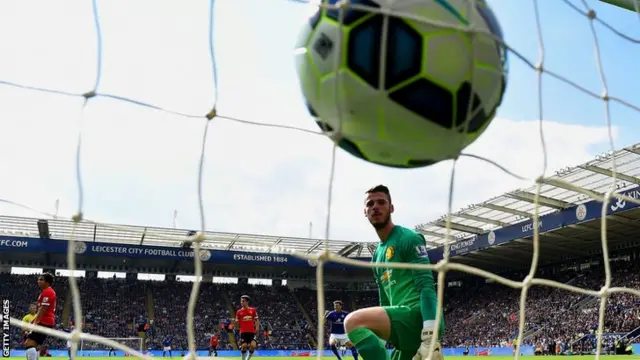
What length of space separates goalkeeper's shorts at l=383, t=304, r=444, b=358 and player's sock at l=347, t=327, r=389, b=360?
0.39ft

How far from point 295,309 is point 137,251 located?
33.7ft

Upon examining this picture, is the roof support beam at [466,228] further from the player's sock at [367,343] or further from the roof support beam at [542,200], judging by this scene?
the player's sock at [367,343]

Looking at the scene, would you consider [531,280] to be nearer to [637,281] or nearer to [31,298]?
[637,281]

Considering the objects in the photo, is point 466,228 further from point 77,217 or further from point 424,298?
point 77,217

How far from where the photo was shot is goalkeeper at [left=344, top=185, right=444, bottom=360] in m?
3.35

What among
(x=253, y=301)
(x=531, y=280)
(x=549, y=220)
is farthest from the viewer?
(x=253, y=301)

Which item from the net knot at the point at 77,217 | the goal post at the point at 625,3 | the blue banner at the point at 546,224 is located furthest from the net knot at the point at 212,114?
the blue banner at the point at 546,224

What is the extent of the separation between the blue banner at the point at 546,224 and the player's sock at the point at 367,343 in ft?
56.2

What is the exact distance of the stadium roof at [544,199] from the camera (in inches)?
811

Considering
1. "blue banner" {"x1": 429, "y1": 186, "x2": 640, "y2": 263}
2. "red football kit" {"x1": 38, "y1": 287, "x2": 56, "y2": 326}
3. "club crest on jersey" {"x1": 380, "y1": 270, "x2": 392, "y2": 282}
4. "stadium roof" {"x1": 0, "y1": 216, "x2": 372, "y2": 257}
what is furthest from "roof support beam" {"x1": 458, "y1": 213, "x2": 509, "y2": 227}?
"club crest on jersey" {"x1": 380, "y1": 270, "x2": 392, "y2": 282}

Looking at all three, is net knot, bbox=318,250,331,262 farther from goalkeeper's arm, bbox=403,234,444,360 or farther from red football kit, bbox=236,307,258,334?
red football kit, bbox=236,307,258,334

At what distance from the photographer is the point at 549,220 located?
979 inches

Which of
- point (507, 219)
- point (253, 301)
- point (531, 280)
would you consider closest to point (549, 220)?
point (507, 219)

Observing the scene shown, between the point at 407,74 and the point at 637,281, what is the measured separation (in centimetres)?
2641
